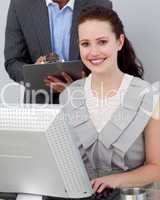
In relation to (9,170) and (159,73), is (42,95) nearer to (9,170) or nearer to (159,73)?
(159,73)

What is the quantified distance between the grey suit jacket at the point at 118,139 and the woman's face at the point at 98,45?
0.16m

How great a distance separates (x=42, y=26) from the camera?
7.53ft

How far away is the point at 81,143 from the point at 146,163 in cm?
26

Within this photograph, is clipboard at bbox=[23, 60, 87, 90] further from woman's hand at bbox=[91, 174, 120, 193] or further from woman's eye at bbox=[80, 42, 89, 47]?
woman's hand at bbox=[91, 174, 120, 193]

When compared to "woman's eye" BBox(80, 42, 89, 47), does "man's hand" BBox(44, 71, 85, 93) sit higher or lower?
lower

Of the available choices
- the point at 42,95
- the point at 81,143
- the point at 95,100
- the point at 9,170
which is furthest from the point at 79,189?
the point at 42,95

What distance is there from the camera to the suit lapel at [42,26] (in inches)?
90.4

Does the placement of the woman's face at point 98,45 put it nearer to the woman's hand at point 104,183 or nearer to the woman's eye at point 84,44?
the woman's eye at point 84,44

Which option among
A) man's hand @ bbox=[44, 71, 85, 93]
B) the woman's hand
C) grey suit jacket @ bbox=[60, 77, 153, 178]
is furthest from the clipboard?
the woman's hand

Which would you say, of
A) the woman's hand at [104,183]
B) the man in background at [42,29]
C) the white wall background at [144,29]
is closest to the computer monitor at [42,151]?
the woman's hand at [104,183]

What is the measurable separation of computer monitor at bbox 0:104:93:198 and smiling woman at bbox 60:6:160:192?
1.48ft

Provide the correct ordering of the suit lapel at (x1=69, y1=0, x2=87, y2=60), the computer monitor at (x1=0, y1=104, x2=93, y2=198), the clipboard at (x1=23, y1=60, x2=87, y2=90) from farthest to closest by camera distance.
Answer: the suit lapel at (x1=69, y1=0, x2=87, y2=60) → the clipboard at (x1=23, y1=60, x2=87, y2=90) → the computer monitor at (x1=0, y1=104, x2=93, y2=198)

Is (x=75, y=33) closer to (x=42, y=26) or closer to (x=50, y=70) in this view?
(x=42, y=26)

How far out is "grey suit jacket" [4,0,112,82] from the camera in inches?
89.5
